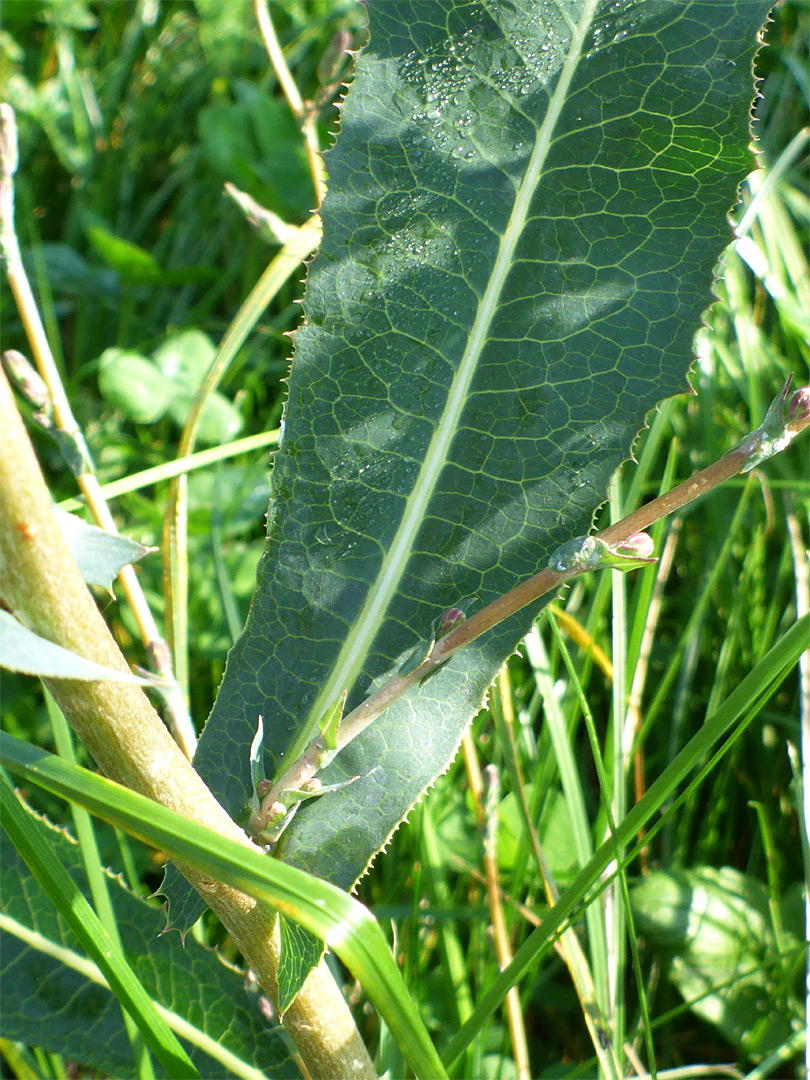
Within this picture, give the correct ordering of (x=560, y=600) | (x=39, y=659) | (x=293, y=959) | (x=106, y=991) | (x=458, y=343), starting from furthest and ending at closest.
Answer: (x=560, y=600), (x=106, y=991), (x=458, y=343), (x=293, y=959), (x=39, y=659)

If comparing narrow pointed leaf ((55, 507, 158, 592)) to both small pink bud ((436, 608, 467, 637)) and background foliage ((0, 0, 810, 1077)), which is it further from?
background foliage ((0, 0, 810, 1077))

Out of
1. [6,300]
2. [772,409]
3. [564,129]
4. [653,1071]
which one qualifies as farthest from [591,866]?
[6,300]

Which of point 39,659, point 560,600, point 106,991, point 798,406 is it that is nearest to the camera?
point 39,659

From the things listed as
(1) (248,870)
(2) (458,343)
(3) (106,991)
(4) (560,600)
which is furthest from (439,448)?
(3) (106,991)

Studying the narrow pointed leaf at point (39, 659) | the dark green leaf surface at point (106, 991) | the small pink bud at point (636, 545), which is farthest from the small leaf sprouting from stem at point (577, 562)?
the dark green leaf surface at point (106, 991)

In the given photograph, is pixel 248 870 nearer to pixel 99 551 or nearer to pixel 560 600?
pixel 99 551

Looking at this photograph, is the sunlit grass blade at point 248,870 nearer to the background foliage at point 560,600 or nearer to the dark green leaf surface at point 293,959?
the dark green leaf surface at point 293,959

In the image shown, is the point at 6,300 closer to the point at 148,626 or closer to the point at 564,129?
the point at 148,626
